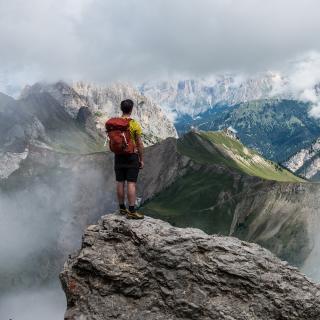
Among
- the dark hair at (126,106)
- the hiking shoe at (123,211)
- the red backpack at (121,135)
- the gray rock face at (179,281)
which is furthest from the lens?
the hiking shoe at (123,211)

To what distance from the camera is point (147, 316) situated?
79.3 feet

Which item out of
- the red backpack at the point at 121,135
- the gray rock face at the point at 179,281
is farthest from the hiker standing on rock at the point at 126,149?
the gray rock face at the point at 179,281

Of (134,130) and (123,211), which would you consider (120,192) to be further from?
(134,130)

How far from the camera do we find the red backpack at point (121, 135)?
26953 mm

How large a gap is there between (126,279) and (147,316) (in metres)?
1.72

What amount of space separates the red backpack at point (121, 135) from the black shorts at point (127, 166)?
0.46 m

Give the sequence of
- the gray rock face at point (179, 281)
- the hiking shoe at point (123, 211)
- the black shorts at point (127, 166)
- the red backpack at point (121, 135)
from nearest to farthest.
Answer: the gray rock face at point (179, 281) → the red backpack at point (121, 135) → the black shorts at point (127, 166) → the hiking shoe at point (123, 211)

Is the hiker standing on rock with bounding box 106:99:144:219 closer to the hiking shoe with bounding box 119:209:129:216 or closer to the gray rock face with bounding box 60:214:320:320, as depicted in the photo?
the hiking shoe with bounding box 119:209:129:216

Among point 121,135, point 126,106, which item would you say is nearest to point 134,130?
point 121,135

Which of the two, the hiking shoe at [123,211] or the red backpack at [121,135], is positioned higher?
the red backpack at [121,135]

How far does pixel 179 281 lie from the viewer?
24.7 m

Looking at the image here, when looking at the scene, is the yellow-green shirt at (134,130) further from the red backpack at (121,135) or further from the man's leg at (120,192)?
the man's leg at (120,192)

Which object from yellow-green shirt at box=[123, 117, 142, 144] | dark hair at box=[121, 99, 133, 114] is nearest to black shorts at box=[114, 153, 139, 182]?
yellow-green shirt at box=[123, 117, 142, 144]

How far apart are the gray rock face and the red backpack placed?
3.54 meters
